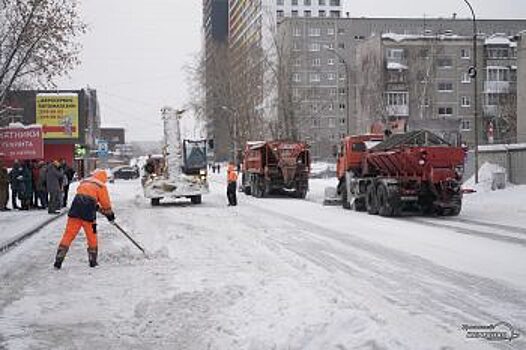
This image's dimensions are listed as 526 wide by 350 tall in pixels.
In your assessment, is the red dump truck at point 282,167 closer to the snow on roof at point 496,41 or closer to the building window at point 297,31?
the snow on roof at point 496,41

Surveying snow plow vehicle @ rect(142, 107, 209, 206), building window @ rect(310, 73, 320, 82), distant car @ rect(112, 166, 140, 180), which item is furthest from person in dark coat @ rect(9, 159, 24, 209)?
building window @ rect(310, 73, 320, 82)

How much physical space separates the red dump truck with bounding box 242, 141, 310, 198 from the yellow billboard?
4555 cm

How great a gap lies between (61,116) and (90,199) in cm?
6687

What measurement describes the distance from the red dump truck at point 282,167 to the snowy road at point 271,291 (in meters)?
16.1

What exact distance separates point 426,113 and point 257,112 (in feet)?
58.4

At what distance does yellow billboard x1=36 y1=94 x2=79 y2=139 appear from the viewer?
2975 inches

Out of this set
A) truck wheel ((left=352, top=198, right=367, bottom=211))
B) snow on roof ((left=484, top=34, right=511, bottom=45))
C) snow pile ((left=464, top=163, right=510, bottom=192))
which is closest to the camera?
truck wheel ((left=352, top=198, right=367, bottom=211))

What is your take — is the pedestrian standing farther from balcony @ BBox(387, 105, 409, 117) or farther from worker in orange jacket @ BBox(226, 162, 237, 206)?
balcony @ BBox(387, 105, 409, 117)

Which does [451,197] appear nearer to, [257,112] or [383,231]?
[383,231]

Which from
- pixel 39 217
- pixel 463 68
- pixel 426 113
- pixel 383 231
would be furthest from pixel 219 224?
pixel 463 68

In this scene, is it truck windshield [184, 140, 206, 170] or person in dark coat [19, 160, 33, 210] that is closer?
person in dark coat [19, 160, 33, 210]

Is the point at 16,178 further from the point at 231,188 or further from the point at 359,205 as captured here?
the point at 359,205

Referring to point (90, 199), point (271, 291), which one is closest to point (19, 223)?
point (90, 199)

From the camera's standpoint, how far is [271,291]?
9.46 metres
